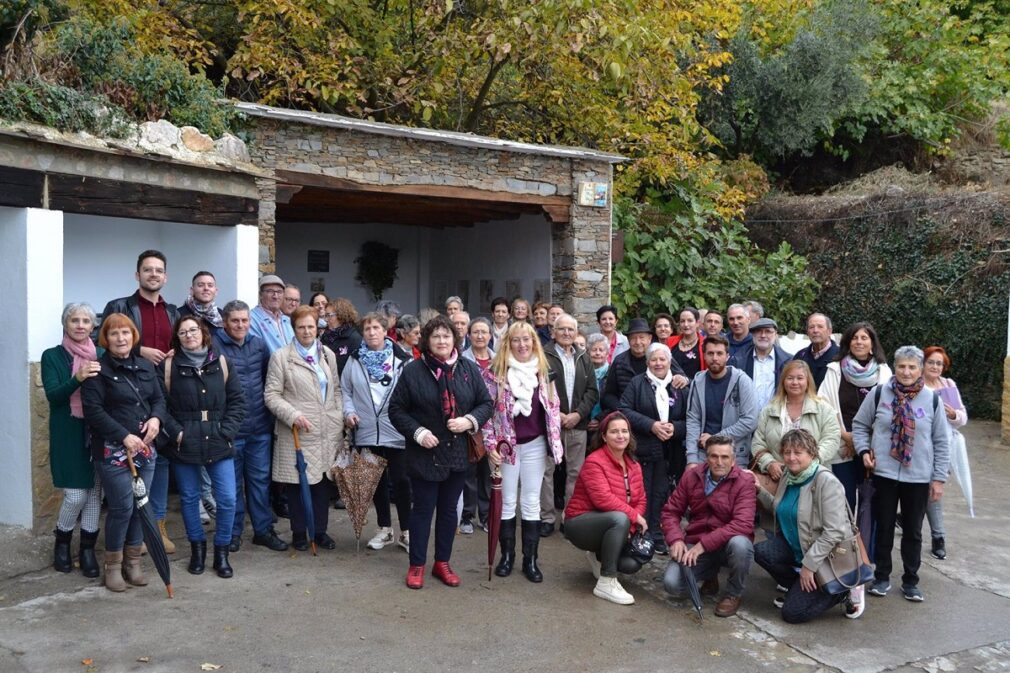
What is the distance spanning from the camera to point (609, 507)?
5270 millimetres

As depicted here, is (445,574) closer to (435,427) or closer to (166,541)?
(435,427)

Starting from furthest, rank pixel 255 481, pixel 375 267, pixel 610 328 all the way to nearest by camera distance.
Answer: pixel 375 267 → pixel 610 328 → pixel 255 481

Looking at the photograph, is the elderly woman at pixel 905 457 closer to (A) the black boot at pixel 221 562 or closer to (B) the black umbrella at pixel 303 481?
(B) the black umbrella at pixel 303 481

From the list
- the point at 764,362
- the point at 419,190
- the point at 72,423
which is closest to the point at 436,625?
the point at 72,423

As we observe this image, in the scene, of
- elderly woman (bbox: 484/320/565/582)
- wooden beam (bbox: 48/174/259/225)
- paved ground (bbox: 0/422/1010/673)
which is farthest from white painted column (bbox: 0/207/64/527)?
elderly woman (bbox: 484/320/565/582)

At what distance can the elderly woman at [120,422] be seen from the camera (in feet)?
16.1

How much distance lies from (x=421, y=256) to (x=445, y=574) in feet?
33.8

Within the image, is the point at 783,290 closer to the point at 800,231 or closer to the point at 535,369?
the point at 800,231

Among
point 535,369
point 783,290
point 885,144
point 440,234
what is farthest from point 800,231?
point 535,369

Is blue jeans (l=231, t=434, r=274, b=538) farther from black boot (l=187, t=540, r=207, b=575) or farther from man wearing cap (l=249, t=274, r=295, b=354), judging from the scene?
man wearing cap (l=249, t=274, r=295, b=354)

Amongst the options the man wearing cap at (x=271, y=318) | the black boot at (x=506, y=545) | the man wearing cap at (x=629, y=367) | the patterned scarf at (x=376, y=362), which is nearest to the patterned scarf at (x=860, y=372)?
the man wearing cap at (x=629, y=367)

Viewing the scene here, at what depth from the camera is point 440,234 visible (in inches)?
591

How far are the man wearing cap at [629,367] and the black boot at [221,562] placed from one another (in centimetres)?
283

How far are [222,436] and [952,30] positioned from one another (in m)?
17.6
